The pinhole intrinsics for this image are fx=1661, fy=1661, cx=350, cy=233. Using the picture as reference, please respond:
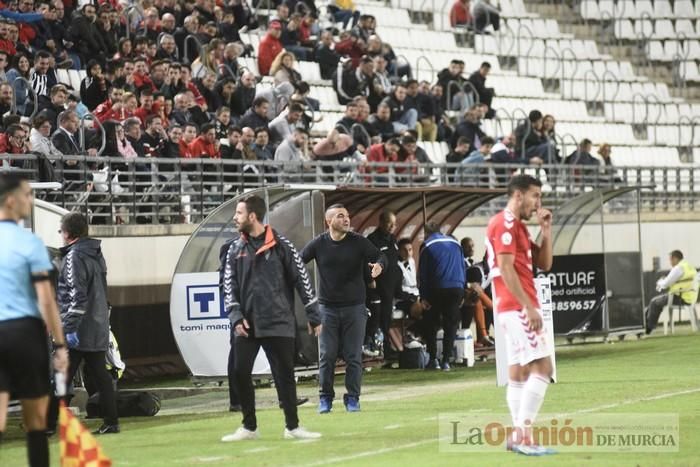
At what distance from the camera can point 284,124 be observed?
26359mm

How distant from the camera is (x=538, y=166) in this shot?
99.3ft

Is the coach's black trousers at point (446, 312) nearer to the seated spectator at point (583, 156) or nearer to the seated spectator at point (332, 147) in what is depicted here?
the seated spectator at point (332, 147)

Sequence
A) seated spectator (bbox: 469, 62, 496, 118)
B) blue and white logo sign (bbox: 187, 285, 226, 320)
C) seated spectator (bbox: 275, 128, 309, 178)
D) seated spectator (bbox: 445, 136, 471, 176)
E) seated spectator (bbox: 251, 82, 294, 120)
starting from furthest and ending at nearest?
seated spectator (bbox: 469, 62, 496, 118) → seated spectator (bbox: 445, 136, 471, 176) → seated spectator (bbox: 251, 82, 294, 120) → seated spectator (bbox: 275, 128, 309, 178) → blue and white logo sign (bbox: 187, 285, 226, 320)

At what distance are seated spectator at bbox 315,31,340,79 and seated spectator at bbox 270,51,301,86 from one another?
2278mm

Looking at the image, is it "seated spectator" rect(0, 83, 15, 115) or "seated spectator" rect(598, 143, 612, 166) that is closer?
"seated spectator" rect(0, 83, 15, 115)

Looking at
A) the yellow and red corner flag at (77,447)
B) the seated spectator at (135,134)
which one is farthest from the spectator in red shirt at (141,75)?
the yellow and red corner flag at (77,447)

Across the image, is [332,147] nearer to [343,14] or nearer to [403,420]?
[343,14]

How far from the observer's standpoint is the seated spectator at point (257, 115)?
26.1 meters

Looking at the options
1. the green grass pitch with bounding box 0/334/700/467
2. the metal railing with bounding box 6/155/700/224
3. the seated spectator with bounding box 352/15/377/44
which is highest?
the seated spectator with bounding box 352/15/377/44

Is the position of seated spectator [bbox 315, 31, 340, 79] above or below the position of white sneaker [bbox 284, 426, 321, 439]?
above

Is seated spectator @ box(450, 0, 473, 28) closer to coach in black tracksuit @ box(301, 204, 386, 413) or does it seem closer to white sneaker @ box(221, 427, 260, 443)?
coach in black tracksuit @ box(301, 204, 386, 413)

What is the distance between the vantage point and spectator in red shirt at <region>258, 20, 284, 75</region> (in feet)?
97.9

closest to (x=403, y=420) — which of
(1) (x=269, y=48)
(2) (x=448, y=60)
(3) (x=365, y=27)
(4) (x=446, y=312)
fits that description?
(4) (x=446, y=312)

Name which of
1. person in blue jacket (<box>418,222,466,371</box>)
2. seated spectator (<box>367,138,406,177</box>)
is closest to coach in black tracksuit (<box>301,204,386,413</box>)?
person in blue jacket (<box>418,222,466,371</box>)
